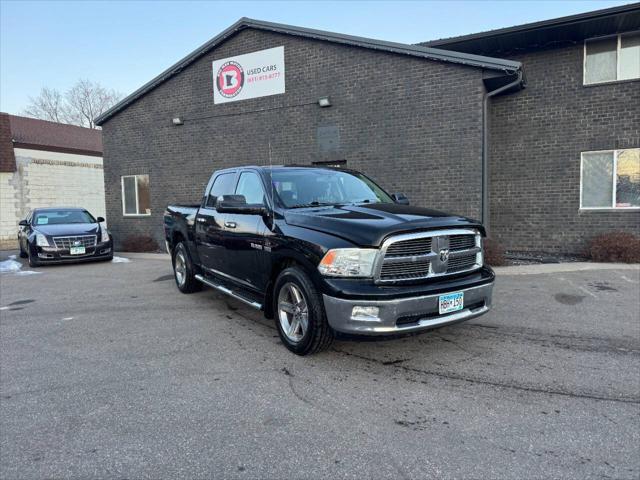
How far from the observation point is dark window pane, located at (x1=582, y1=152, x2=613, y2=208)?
11.0 metres

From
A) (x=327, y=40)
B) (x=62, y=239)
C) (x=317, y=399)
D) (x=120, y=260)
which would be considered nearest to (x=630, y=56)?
(x=327, y=40)

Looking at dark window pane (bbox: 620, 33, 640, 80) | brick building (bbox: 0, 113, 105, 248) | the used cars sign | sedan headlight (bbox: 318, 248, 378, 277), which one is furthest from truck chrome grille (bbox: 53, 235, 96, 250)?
dark window pane (bbox: 620, 33, 640, 80)

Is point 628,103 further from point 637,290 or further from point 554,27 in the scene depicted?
point 637,290

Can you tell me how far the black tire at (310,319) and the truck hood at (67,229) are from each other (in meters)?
9.12

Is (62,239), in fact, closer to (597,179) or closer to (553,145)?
(553,145)

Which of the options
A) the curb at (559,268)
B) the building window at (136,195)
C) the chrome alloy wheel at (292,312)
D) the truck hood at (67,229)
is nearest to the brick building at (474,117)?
the curb at (559,268)

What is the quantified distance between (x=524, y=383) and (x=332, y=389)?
1583mm

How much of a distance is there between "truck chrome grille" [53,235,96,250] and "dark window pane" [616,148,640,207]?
12.7 m

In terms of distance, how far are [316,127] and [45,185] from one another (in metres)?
15.8

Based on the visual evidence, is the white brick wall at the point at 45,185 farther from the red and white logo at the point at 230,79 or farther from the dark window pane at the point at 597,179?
the dark window pane at the point at 597,179

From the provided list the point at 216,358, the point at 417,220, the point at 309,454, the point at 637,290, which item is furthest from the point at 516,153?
the point at 309,454

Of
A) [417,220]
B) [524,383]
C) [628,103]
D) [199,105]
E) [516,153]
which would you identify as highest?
[199,105]

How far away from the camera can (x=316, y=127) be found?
12.3 meters

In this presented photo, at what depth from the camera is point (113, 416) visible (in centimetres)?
336
